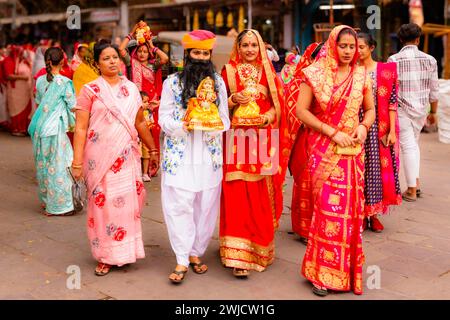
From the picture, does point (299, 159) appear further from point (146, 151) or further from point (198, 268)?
point (146, 151)

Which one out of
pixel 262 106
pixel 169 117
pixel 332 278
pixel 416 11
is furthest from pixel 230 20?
pixel 332 278

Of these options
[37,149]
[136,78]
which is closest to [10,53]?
[136,78]

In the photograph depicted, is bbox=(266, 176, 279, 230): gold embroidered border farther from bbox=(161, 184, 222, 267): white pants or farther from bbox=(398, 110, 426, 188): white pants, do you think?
bbox=(398, 110, 426, 188): white pants

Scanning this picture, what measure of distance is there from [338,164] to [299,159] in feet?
3.99

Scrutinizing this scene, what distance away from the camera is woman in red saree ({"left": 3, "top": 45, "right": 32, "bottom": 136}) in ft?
36.8

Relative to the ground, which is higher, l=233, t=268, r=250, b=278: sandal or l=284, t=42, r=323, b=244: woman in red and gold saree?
l=284, t=42, r=323, b=244: woman in red and gold saree

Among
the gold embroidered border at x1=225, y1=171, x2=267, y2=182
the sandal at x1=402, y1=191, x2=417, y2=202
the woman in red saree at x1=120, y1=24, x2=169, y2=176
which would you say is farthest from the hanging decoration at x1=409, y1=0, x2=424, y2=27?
the gold embroidered border at x1=225, y1=171, x2=267, y2=182

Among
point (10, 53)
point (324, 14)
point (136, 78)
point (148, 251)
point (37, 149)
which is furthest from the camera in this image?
point (324, 14)

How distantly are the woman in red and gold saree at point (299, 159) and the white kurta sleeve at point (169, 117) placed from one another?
1.31m

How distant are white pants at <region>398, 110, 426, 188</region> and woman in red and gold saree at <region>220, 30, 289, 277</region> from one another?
261 cm

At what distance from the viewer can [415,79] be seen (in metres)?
6.23
